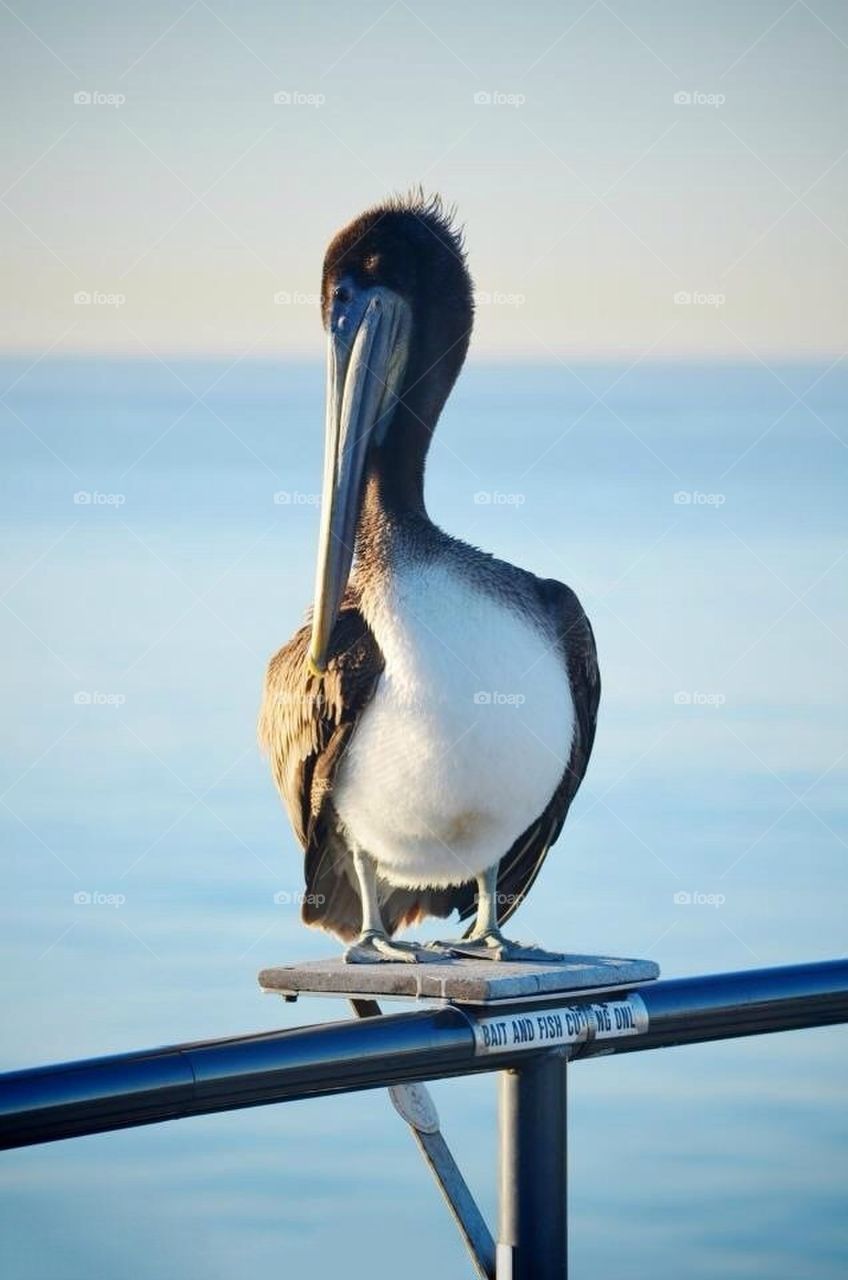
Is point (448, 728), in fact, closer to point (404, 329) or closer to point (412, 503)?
point (412, 503)

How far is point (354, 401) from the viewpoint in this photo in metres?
4.59

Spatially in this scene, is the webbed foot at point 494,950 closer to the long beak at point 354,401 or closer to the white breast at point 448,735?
the white breast at point 448,735

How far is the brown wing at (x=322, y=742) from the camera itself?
4.39m

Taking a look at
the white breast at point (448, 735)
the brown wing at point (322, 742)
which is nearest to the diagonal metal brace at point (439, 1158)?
the white breast at point (448, 735)

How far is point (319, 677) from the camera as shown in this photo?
4.44 metres

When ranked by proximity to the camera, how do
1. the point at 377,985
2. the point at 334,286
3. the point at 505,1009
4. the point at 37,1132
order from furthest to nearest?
the point at 334,286, the point at 377,985, the point at 505,1009, the point at 37,1132

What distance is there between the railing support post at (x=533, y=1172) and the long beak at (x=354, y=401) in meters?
2.01

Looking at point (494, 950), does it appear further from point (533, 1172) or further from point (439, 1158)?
point (533, 1172)

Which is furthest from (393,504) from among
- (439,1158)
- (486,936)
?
(439,1158)

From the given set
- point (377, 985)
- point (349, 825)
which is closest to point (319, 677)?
point (349, 825)

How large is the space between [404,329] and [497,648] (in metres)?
0.86

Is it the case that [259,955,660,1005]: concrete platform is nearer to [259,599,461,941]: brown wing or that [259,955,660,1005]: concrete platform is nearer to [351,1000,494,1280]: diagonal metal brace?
[351,1000,494,1280]: diagonal metal brace

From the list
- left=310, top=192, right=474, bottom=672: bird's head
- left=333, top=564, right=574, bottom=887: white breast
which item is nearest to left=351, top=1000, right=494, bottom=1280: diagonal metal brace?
left=333, top=564, right=574, bottom=887: white breast

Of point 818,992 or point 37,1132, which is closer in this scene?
point 37,1132
